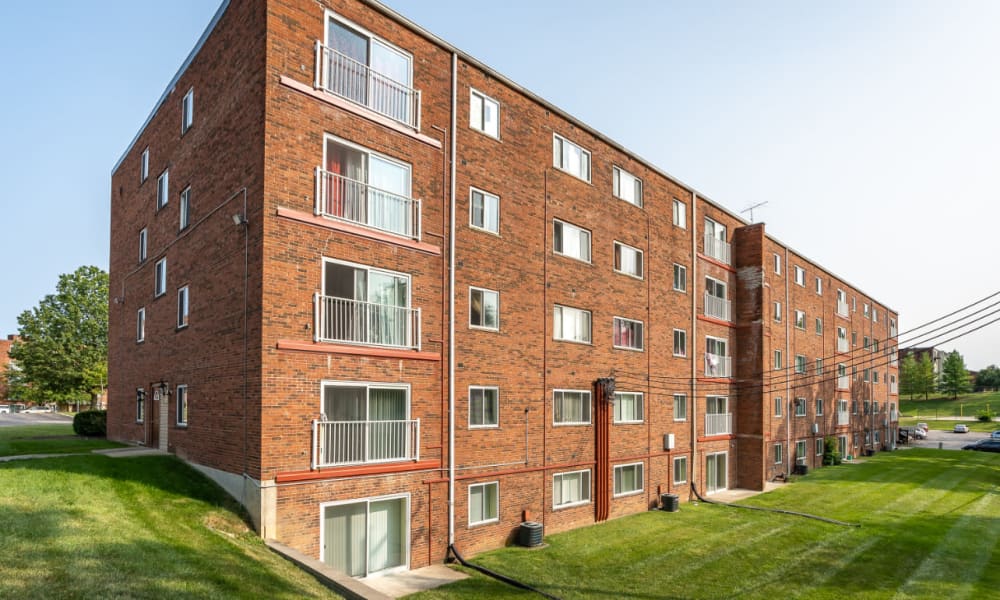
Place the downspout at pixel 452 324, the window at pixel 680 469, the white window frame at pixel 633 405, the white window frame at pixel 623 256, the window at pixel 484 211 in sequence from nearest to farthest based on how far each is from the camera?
1. the downspout at pixel 452 324
2. the window at pixel 484 211
3. the white window frame at pixel 633 405
4. the white window frame at pixel 623 256
5. the window at pixel 680 469

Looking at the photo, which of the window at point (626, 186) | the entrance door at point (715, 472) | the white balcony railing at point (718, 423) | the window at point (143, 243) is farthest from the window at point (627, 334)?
the window at point (143, 243)

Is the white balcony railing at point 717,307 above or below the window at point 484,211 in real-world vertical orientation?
below

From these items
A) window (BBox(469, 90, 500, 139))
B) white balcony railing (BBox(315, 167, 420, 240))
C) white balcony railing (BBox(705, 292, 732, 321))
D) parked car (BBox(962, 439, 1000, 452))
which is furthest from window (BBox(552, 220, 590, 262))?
parked car (BBox(962, 439, 1000, 452))

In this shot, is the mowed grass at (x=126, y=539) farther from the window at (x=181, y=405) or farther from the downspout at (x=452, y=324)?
the downspout at (x=452, y=324)

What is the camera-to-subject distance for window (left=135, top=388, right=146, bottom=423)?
18.6m

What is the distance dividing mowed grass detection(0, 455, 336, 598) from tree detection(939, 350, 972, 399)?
385 feet

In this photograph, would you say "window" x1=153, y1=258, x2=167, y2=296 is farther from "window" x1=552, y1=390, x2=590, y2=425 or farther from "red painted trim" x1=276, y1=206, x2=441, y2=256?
"window" x1=552, y1=390, x2=590, y2=425

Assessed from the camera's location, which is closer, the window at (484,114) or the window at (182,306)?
the window at (182,306)

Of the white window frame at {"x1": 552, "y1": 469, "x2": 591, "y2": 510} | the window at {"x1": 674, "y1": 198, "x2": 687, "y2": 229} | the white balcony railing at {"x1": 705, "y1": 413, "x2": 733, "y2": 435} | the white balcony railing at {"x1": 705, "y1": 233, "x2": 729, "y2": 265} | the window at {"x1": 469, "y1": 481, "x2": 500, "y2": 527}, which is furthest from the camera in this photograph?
the white balcony railing at {"x1": 705, "y1": 233, "x2": 729, "y2": 265}

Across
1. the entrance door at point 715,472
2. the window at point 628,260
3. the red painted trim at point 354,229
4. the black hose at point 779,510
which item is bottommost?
the black hose at point 779,510

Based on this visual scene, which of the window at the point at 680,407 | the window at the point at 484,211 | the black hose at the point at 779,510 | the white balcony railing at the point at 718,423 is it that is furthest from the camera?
the white balcony railing at the point at 718,423

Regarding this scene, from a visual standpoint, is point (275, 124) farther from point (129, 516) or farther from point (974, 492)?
point (974, 492)

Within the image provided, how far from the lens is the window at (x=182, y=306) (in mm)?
15570

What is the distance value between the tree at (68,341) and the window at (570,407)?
39.7m
